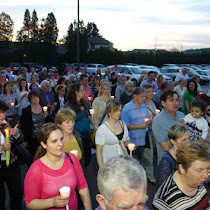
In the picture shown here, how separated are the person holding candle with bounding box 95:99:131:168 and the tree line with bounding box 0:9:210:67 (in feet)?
150

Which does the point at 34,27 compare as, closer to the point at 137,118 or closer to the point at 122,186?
the point at 137,118

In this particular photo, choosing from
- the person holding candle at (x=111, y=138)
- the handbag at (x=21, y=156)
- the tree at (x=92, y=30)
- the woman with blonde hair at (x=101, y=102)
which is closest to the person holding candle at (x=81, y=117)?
the person holding candle at (x=111, y=138)

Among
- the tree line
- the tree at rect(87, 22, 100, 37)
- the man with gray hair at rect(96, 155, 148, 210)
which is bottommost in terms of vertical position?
the man with gray hair at rect(96, 155, 148, 210)

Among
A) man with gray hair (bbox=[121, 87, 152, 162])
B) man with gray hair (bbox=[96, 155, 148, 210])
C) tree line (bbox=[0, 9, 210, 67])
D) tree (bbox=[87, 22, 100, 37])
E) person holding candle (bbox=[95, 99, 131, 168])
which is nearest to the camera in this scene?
man with gray hair (bbox=[96, 155, 148, 210])

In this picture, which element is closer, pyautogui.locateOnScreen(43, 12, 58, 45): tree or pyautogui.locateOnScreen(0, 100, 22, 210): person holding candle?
pyautogui.locateOnScreen(0, 100, 22, 210): person holding candle

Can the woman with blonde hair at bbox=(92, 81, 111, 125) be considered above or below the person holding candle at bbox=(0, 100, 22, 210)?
above

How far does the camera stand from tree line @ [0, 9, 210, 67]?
164 ft

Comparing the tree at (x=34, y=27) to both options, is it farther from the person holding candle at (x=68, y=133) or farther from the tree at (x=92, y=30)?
the person holding candle at (x=68, y=133)

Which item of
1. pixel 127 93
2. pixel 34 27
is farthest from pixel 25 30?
pixel 127 93

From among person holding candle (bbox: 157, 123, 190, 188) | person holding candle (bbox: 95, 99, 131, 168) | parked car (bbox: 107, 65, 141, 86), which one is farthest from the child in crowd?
parked car (bbox: 107, 65, 141, 86)

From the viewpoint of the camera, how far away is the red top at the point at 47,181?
2689 millimetres

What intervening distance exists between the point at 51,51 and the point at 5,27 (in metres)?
20.0

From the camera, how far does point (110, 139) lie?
418 centimetres

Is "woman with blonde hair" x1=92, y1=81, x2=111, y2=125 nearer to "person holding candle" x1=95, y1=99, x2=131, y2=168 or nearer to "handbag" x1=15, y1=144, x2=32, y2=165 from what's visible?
"person holding candle" x1=95, y1=99, x2=131, y2=168
